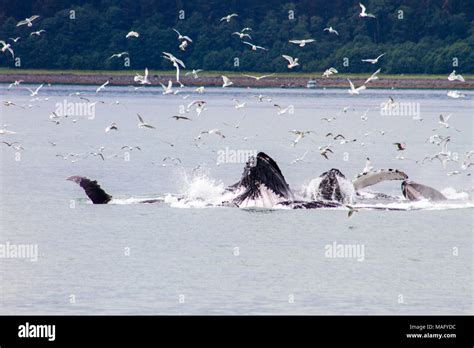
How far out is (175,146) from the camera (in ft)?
253

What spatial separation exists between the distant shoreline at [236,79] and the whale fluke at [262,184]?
132199 mm

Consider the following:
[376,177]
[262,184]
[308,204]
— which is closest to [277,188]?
[262,184]

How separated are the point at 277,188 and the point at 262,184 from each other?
0.68m

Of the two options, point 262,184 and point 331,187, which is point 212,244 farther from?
point 331,187

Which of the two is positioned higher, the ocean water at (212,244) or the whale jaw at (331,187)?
the whale jaw at (331,187)

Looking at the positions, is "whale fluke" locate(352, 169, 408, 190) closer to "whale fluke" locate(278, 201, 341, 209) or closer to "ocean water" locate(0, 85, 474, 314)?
"ocean water" locate(0, 85, 474, 314)

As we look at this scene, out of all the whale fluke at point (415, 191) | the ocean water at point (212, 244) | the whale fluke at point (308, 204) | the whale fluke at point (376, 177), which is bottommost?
the ocean water at point (212, 244)

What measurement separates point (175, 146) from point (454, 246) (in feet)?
125

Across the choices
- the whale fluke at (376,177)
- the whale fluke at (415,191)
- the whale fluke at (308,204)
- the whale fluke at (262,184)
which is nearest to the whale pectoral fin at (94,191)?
the whale fluke at (262,184)

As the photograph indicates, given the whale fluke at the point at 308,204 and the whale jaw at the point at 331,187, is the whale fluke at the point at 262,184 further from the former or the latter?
the whale jaw at the point at 331,187

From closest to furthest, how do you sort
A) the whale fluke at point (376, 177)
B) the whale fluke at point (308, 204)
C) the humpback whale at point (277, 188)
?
the humpback whale at point (277, 188) < the whale fluke at point (308, 204) < the whale fluke at point (376, 177)

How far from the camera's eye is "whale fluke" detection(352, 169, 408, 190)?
4497 cm

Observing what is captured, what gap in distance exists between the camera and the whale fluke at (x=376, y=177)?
44969 mm

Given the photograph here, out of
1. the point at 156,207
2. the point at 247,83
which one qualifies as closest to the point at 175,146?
the point at 156,207
